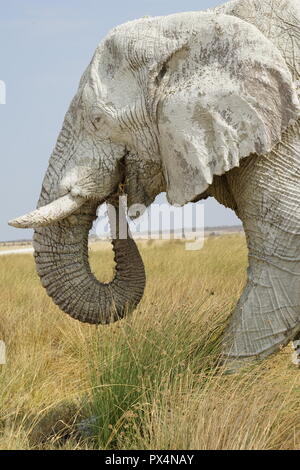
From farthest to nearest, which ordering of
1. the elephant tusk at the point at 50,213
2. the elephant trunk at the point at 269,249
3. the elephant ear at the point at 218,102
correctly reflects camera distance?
the elephant tusk at the point at 50,213 → the elephant trunk at the point at 269,249 → the elephant ear at the point at 218,102

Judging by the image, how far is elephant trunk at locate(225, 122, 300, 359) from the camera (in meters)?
4.58

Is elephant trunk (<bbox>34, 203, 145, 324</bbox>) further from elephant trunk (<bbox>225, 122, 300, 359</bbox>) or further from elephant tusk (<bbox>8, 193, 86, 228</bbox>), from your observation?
elephant trunk (<bbox>225, 122, 300, 359</bbox>)

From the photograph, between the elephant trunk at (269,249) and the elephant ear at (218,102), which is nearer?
the elephant ear at (218,102)

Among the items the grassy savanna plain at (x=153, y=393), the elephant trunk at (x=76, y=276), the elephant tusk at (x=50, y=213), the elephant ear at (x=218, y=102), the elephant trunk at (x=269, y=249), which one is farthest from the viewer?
the elephant trunk at (x=76, y=276)

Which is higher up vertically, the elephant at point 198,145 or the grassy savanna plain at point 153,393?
the elephant at point 198,145

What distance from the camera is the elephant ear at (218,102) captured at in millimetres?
4477

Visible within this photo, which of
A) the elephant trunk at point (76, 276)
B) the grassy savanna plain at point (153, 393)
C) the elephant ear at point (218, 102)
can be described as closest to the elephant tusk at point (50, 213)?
the elephant trunk at point (76, 276)

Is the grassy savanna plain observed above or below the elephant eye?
below

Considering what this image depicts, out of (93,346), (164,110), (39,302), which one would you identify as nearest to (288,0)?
(164,110)

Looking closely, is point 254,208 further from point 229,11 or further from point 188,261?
point 188,261

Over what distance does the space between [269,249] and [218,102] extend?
2.82 feet

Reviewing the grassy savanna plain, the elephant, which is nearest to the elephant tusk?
the elephant

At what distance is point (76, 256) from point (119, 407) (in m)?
Result: 1.12

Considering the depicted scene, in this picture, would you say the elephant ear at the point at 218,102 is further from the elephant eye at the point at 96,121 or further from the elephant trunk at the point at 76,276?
the elephant trunk at the point at 76,276
